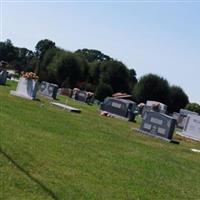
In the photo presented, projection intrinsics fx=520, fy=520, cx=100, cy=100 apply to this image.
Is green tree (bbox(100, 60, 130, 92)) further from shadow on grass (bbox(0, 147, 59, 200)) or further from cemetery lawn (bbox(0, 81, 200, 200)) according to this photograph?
shadow on grass (bbox(0, 147, 59, 200))

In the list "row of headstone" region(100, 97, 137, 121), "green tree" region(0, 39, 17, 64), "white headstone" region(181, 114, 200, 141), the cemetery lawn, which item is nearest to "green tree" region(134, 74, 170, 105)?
"row of headstone" region(100, 97, 137, 121)

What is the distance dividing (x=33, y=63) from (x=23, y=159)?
11299 cm

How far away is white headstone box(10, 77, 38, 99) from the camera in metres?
34.1

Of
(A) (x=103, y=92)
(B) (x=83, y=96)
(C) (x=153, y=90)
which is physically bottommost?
(B) (x=83, y=96)

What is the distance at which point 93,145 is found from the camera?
1584 centimetres

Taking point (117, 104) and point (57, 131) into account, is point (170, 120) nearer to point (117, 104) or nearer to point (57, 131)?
point (57, 131)

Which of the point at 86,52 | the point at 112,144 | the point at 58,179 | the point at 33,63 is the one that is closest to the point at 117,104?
the point at 112,144

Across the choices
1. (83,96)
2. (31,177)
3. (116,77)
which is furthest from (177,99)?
(31,177)

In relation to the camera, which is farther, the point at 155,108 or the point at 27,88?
the point at 155,108

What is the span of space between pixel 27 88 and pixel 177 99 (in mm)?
66342

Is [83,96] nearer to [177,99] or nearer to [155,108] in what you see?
[155,108]

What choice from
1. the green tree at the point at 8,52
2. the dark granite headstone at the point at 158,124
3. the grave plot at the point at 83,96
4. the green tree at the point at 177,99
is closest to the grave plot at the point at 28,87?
the dark granite headstone at the point at 158,124

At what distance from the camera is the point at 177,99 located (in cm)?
9788

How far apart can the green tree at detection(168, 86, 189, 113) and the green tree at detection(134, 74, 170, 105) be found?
430cm
